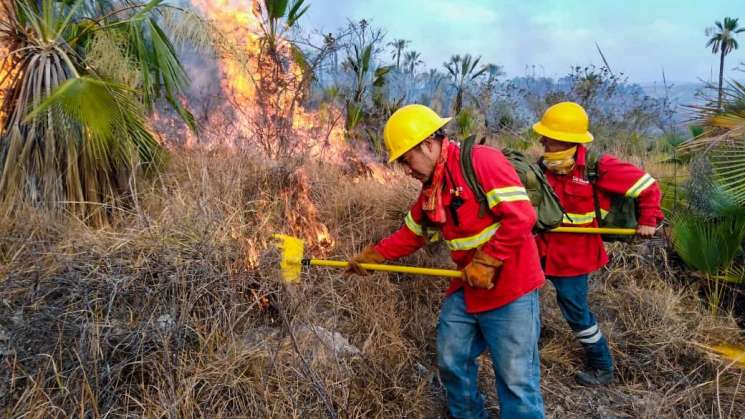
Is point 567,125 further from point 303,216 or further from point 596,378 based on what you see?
point 303,216

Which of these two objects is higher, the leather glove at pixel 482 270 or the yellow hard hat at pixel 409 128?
the yellow hard hat at pixel 409 128

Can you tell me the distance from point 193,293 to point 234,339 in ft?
1.18

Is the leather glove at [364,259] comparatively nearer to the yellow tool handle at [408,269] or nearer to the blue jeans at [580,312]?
the yellow tool handle at [408,269]

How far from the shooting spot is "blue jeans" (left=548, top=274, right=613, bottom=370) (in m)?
3.22

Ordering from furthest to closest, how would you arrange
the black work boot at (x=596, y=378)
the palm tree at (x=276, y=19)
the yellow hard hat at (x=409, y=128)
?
the palm tree at (x=276, y=19) → the black work boot at (x=596, y=378) → the yellow hard hat at (x=409, y=128)

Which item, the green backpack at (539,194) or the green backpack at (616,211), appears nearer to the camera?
the green backpack at (539,194)

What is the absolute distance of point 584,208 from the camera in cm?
325

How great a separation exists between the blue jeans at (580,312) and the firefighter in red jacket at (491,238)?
868mm

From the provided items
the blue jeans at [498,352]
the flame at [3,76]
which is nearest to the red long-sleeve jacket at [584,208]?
the blue jeans at [498,352]

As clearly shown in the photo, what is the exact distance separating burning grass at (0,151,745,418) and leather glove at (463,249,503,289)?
0.95m

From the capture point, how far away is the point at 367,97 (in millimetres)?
9484

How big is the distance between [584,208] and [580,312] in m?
0.68

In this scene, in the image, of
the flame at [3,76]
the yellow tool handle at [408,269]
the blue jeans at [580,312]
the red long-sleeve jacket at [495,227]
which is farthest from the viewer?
the flame at [3,76]

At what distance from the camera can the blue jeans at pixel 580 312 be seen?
322 centimetres
